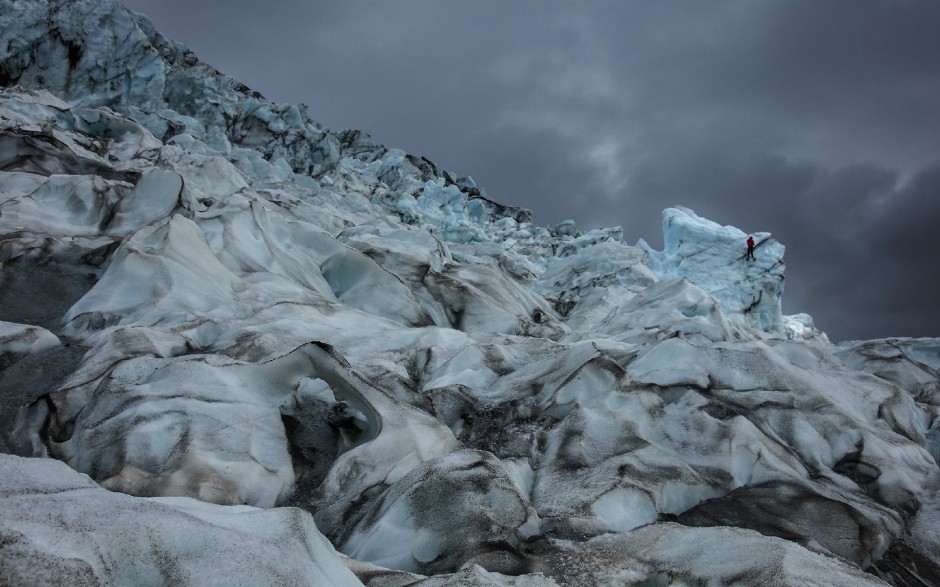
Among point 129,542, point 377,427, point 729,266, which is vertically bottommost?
point 129,542

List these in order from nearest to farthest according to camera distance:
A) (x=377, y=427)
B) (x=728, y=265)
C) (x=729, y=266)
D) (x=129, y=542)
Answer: (x=129, y=542)
(x=377, y=427)
(x=729, y=266)
(x=728, y=265)

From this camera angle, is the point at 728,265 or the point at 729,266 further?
the point at 728,265

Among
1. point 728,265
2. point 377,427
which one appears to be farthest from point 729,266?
point 377,427

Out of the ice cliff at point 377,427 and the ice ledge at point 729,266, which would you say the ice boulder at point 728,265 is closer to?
the ice ledge at point 729,266

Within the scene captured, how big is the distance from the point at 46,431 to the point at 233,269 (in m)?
5.41

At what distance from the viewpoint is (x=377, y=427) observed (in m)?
5.48

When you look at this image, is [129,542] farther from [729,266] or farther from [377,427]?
[729,266]

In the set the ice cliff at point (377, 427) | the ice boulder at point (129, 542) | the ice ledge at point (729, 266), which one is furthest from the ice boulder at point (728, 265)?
the ice boulder at point (129, 542)

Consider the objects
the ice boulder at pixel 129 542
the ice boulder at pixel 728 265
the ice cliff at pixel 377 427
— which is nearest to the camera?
the ice boulder at pixel 129 542

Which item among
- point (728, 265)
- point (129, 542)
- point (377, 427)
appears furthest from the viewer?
point (728, 265)

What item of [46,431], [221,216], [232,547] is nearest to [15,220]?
[221,216]

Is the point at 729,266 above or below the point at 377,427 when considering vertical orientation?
above

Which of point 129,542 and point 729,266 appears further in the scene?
point 729,266

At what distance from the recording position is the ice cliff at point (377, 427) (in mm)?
3096
